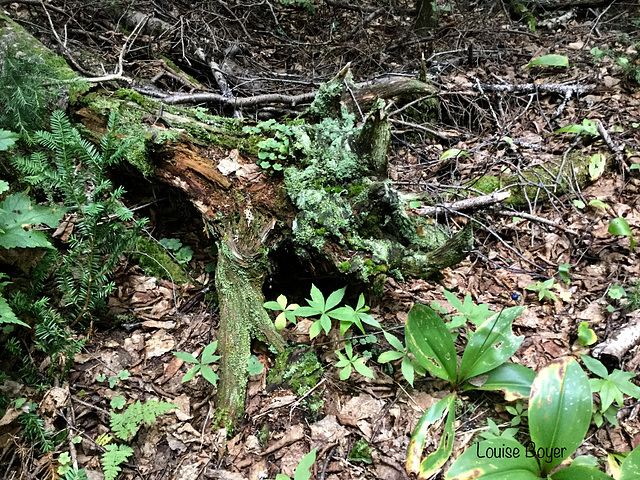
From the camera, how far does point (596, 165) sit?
12.8 feet

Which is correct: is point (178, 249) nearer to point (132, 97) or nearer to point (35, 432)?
point (132, 97)

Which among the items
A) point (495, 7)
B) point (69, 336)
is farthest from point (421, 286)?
point (495, 7)

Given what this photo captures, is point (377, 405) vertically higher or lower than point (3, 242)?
lower

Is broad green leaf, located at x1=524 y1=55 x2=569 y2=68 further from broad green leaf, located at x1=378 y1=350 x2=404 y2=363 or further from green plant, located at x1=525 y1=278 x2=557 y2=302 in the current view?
broad green leaf, located at x1=378 y1=350 x2=404 y2=363

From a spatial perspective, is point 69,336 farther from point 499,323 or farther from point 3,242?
point 499,323

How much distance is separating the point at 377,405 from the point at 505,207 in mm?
2487

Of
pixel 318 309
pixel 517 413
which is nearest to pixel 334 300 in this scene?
pixel 318 309

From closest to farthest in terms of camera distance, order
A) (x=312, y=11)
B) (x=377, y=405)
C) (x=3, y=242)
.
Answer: (x=3, y=242)
(x=377, y=405)
(x=312, y=11)

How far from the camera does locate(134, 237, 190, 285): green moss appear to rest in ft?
10.1

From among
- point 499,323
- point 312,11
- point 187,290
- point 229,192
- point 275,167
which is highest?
point 312,11

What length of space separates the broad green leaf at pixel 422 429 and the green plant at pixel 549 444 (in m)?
0.21

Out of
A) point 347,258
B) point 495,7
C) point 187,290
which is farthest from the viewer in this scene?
point 495,7

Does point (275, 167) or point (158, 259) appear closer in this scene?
point (275, 167)

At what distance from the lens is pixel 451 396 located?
7.09 feet
